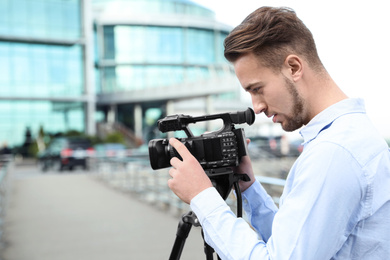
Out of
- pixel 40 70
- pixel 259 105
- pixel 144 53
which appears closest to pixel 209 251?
pixel 259 105

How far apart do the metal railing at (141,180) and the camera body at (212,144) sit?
337cm

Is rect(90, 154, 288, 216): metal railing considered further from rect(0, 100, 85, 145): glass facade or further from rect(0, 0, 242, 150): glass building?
rect(0, 100, 85, 145): glass facade

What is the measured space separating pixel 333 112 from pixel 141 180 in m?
9.13

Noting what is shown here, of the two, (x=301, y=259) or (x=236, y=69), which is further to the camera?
(x=236, y=69)

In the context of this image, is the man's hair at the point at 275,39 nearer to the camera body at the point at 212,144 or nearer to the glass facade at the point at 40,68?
the camera body at the point at 212,144

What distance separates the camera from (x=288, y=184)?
1101 millimetres

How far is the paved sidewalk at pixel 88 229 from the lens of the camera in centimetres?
494

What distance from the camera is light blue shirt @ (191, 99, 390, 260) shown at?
3.09 ft

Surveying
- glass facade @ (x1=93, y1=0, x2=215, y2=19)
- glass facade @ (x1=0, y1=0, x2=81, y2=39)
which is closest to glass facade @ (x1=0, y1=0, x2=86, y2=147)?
glass facade @ (x1=0, y1=0, x2=81, y2=39)

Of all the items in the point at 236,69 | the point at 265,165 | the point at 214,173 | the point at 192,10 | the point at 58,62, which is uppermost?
the point at 192,10

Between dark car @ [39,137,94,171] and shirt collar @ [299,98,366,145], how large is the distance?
15186mm

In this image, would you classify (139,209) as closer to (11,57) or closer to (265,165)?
(265,165)

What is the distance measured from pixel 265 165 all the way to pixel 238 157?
13051 millimetres

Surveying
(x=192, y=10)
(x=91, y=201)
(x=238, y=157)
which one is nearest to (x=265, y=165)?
(x=91, y=201)
